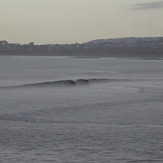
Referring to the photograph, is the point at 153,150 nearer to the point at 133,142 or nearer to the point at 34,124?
the point at 133,142

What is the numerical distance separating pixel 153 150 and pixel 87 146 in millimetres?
3384

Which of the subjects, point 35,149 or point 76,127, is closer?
point 35,149

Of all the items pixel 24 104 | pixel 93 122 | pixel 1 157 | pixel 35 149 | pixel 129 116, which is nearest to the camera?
pixel 1 157

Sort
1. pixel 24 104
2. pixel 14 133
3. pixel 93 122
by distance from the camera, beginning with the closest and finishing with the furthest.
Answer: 1. pixel 14 133
2. pixel 93 122
3. pixel 24 104

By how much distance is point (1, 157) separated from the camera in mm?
23641

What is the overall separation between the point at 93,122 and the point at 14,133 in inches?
261

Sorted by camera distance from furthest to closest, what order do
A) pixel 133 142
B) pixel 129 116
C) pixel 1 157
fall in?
pixel 129 116 → pixel 133 142 → pixel 1 157

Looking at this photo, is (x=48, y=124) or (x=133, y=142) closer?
(x=133, y=142)

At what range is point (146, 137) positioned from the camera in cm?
2825

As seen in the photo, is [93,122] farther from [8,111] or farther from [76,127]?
[8,111]

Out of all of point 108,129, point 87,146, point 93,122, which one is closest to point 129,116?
point 93,122

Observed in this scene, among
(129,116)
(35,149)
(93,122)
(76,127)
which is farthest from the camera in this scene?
(129,116)

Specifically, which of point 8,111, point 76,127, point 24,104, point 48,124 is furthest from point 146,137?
point 24,104

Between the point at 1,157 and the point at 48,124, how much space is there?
951cm
